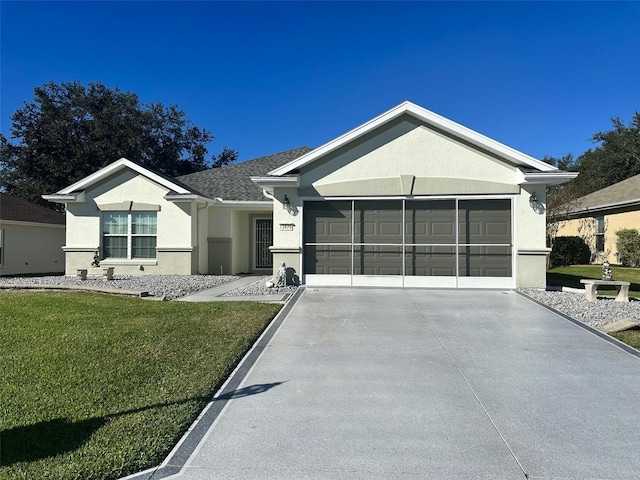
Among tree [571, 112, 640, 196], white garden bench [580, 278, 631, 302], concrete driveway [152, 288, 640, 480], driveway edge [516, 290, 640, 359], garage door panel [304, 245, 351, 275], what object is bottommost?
concrete driveway [152, 288, 640, 480]

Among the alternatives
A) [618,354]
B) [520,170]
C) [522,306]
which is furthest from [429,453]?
[520,170]

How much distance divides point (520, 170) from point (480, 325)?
18.8 feet

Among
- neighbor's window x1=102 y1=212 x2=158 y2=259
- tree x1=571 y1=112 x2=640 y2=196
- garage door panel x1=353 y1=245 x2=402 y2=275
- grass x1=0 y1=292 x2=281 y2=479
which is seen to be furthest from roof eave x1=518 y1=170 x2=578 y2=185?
tree x1=571 y1=112 x2=640 y2=196

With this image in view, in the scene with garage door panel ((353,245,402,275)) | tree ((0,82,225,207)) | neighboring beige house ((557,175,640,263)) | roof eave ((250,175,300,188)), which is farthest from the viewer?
tree ((0,82,225,207))

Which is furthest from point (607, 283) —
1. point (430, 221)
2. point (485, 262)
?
point (430, 221)

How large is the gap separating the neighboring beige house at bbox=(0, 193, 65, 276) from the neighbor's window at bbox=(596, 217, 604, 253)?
28.5m

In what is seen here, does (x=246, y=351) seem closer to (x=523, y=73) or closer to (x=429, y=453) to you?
(x=429, y=453)

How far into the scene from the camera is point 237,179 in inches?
710

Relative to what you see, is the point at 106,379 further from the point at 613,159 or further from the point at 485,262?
the point at 613,159

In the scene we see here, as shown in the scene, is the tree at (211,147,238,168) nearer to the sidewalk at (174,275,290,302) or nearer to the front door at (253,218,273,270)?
the front door at (253,218,273,270)

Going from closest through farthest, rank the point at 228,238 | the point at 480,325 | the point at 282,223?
the point at 480,325 → the point at 282,223 → the point at 228,238

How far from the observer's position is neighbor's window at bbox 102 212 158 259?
49.6 feet

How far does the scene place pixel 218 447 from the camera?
126 inches

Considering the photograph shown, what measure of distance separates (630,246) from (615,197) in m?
3.61
